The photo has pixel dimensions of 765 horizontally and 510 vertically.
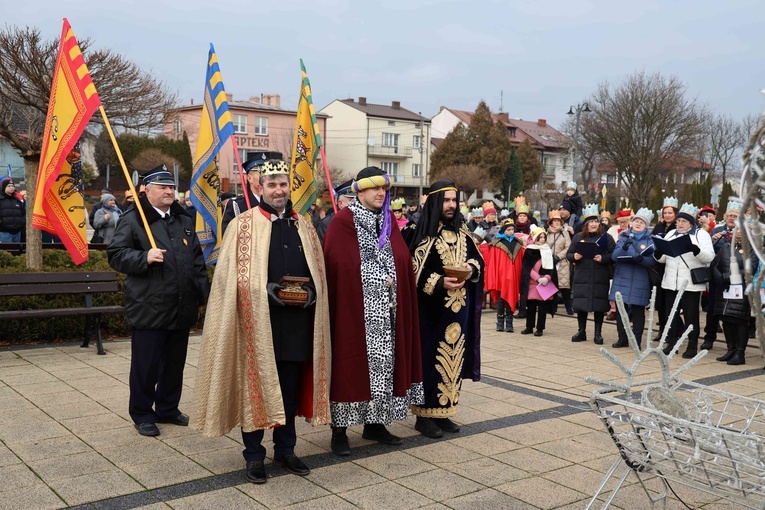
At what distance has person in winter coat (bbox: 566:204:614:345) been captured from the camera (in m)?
10.8

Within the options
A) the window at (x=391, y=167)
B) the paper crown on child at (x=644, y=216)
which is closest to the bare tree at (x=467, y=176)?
the window at (x=391, y=167)

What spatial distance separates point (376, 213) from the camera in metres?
5.66

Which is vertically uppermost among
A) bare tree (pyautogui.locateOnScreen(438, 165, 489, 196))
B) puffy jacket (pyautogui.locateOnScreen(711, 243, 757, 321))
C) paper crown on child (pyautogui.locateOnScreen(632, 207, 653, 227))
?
bare tree (pyautogui.locateOnScreen(438, 165, 489, 196))

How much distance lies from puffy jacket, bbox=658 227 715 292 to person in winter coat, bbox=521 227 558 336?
1741 mm

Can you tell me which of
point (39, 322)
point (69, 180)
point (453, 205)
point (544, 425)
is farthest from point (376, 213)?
point (39, 322)

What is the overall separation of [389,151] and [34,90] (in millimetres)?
65049

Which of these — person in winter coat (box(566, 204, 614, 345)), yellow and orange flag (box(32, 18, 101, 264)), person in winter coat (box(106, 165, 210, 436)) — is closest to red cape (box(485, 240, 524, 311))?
person in winter coat (box(566, 204, 614, 345))

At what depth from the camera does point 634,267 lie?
10.3m

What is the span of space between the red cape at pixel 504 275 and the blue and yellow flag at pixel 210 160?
223 inches

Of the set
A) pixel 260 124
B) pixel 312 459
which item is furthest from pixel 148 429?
pixel 260 124

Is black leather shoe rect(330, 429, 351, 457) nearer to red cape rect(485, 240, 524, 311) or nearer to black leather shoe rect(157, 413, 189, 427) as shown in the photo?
black leather shoe rect(157, 413, 189, 427)

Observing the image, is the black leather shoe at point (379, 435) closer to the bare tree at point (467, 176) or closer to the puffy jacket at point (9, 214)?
the puffy jacket at point (9, 214)

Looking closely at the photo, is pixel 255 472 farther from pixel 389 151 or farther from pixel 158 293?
pixel 389 151

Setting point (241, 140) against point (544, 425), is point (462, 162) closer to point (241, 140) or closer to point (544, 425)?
point (241, 140)
